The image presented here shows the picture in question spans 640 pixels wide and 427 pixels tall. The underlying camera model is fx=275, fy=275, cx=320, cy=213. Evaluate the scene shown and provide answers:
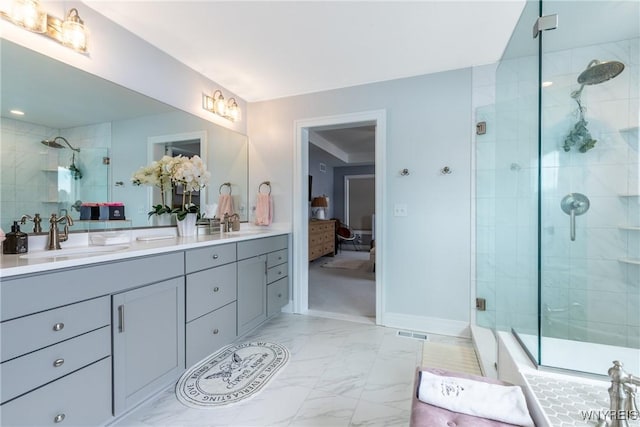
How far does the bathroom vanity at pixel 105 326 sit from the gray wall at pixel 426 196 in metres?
1.53

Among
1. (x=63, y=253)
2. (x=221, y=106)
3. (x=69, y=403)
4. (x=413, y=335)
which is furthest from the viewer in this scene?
(x=221, y=106)

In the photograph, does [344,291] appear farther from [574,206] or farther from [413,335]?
[574,206]

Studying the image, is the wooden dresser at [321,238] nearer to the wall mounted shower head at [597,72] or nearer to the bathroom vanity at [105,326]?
the bathroom vanity at [105,326]

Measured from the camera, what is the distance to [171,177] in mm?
2098

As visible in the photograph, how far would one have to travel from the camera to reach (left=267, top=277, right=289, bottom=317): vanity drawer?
8.51ft

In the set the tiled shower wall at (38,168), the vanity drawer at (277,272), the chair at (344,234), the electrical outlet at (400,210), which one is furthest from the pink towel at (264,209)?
the chair at (344,234)

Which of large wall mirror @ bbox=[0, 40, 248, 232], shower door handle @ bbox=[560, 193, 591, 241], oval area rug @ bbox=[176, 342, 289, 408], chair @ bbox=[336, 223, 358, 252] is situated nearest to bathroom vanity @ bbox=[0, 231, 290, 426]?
oval area rug @ bbox=[176, 342, 289, 408]

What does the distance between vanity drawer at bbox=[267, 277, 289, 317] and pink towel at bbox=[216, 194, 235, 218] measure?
88 cm

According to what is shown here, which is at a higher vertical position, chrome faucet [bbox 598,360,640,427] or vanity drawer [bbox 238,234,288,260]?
vanity drawer [bbox 238,234,288,260]

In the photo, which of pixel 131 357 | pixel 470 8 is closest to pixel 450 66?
pixel 470 8

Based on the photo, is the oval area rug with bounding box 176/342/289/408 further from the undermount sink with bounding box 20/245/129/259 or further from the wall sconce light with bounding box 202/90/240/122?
the wall sconce light with bounding box 202/90/240/122

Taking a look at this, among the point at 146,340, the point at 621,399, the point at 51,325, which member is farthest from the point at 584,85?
the point at 51,325

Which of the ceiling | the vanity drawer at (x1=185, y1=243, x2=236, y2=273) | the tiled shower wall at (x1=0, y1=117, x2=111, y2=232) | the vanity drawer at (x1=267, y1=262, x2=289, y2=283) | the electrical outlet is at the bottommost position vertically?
the vanity drawer at (x1=267, y1=262, x2=289, y2=283)

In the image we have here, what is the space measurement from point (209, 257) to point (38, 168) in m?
1.01
